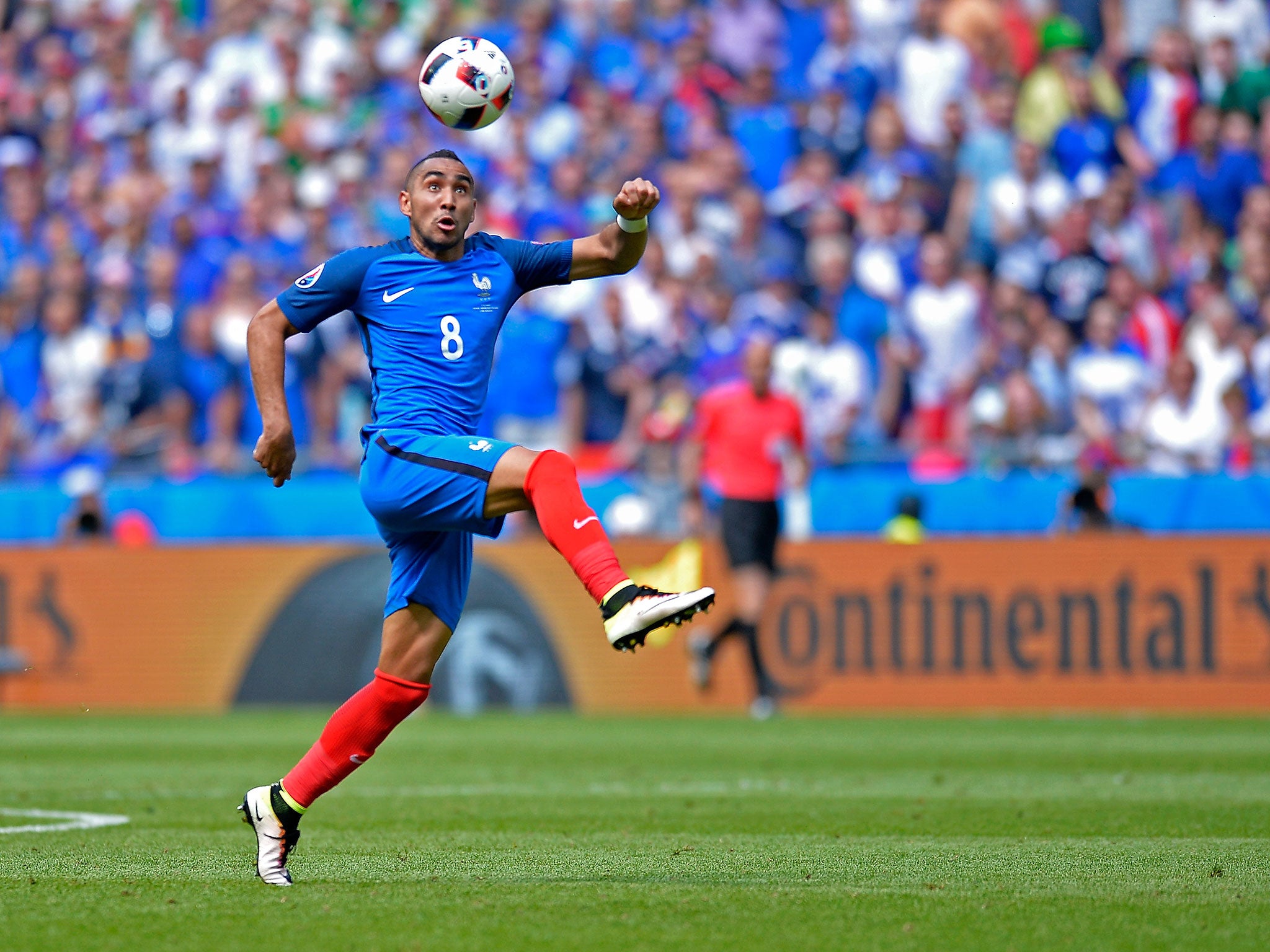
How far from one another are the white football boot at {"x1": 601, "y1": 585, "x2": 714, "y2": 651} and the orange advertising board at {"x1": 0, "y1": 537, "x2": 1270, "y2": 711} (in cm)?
963

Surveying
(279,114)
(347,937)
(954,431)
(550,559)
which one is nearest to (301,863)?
(347,937)

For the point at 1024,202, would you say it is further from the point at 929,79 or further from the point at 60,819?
the point at 60,819

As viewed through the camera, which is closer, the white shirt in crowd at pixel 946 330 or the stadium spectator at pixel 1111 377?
the stadium spectator at pixel 1111 377

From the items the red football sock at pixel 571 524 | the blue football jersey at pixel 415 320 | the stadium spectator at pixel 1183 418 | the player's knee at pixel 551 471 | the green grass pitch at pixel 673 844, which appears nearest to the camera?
the green grass pitch at pixel 673 844

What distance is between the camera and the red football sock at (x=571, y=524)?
5.91 meters

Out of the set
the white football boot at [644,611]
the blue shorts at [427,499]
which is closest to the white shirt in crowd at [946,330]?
the blue shorts at [427,499]

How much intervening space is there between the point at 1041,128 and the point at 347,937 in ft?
49.4

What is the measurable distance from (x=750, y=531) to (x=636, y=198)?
324 inches

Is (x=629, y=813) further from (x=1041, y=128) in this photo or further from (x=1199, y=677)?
(x=1041, y=128)

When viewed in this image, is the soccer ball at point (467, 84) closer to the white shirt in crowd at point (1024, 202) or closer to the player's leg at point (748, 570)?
the player's leg at point (748, 570)

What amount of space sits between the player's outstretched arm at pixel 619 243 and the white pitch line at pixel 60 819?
10.6 feet

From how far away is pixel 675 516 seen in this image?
1586 centimetres

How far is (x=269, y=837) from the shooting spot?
635 centimetres

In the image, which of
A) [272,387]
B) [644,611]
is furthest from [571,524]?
[272,387]
